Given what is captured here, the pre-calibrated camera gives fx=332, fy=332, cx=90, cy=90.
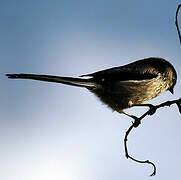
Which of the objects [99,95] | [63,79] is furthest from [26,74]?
[99,95]

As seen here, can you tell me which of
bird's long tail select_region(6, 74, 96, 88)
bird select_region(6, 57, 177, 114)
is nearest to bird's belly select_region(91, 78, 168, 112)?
bird select_region(6, 57, 177, 114)

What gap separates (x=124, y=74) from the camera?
620cm

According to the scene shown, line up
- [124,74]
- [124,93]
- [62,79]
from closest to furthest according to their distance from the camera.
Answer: [62,79]
[124,93]
[124,74]

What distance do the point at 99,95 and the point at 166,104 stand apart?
2728 millimetres

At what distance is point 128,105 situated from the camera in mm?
6043

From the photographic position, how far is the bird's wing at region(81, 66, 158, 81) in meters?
6.07

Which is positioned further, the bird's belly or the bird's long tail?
the bird's belly

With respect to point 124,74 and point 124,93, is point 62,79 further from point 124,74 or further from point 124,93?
point 124,74

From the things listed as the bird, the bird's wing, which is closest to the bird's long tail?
the bird

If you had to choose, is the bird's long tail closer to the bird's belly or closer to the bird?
the bird

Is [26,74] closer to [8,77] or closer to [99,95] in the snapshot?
[8,77]

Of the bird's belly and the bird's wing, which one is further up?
the bird's wing

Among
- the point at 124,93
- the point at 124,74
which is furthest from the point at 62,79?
the point at 124,74

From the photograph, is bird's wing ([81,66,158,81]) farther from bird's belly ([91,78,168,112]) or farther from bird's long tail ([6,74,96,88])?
bird's long tail ([6,74,96,88])
